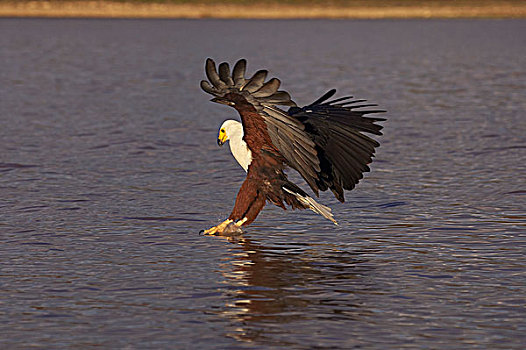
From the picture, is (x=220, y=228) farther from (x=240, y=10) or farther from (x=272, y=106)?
(x=240, y=10)

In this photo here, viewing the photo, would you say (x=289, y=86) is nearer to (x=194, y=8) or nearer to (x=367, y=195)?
(x=367, y=195)

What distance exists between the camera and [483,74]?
3281cm

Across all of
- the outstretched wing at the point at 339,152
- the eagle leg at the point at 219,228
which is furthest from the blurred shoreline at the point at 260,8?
the eagle leg at the point at 219,228

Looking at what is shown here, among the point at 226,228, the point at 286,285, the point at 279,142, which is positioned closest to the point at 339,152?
the point at 279,142

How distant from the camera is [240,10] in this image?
324 ft

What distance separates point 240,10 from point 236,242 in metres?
89.9

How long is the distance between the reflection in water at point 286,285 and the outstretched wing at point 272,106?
0.77 metres

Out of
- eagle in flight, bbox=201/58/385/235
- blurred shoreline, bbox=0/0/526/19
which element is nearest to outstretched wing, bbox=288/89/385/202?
eagle in flight, bbox=201/58/385/235

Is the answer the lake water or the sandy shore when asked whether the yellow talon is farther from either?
the sandy shore

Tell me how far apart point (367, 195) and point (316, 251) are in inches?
118

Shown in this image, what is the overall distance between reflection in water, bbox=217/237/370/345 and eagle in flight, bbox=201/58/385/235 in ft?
1.46

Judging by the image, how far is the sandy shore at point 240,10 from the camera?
97688 millimetres

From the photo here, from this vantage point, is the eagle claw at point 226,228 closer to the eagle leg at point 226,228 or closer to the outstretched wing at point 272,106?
the eagle leg at point 226,228

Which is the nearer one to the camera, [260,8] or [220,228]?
[220,228]
